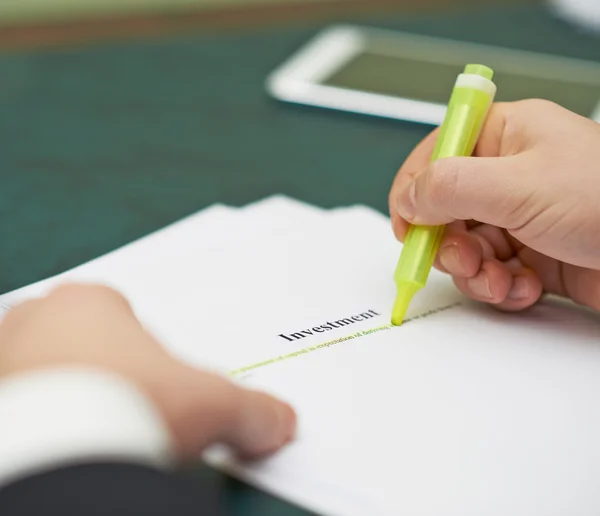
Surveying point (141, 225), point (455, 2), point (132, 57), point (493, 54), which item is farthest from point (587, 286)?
point (455, 2)

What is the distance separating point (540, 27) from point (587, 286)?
660 millimetres

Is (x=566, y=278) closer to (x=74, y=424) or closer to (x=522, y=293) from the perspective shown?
(x=522, y=293)

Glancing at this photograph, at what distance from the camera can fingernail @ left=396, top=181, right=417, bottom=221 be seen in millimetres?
528

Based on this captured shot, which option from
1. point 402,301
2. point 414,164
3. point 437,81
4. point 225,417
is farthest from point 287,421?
point 437,81

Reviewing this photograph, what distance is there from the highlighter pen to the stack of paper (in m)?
0.02

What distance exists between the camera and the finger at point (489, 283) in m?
0.55

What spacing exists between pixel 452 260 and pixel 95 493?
13.2 inches

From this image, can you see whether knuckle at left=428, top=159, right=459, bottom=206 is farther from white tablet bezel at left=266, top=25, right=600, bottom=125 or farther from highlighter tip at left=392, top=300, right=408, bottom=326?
white tablet bezel at left=266, top=25, right=600, bottom=125

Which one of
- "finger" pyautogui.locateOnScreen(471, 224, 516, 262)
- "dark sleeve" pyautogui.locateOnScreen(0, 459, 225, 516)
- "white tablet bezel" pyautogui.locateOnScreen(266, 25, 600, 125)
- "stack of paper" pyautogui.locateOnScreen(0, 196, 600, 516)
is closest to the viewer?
"dark sleeve" pyautogui.locateOnScreen(0, 459, 225, 516)

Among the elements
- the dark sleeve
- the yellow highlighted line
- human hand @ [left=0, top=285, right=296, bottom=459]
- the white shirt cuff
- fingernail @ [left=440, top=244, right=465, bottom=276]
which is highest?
the white shirt cuff

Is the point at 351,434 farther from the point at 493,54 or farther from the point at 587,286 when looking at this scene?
the point at 493,54

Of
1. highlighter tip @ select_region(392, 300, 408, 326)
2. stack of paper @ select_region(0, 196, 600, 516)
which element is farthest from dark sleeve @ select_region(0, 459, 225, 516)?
highlighter tip @ select_region(392, 300, 408, 326)

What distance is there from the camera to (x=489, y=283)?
549mm

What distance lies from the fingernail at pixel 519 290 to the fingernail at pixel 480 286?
0.06ft
